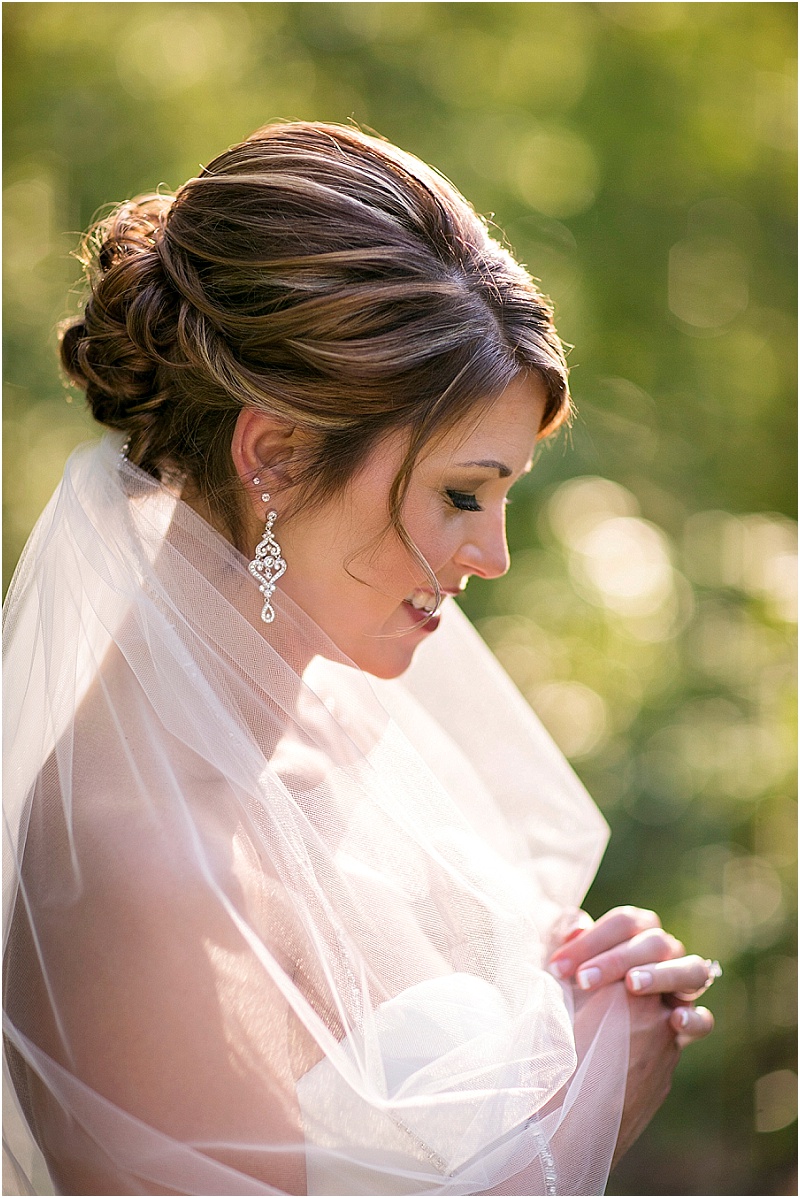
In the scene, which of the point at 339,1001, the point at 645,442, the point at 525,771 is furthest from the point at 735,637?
the point at 339,1001

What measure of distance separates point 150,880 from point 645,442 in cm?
302

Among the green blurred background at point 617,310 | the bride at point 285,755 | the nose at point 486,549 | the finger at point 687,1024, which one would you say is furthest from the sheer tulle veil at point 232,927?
the green blurred background at point 617,310

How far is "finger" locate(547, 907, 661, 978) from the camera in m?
1.46

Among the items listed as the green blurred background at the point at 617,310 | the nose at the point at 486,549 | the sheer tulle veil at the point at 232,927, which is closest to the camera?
the sheer tulle veil at the point at 232,927

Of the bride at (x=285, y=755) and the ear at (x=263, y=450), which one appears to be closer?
the bride at (x=285, y=755)

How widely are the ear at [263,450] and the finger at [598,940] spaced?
82cm

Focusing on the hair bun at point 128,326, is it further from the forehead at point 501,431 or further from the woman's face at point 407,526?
the forehead at point 501,431

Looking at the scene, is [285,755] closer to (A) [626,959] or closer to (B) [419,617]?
(B) [419,617]

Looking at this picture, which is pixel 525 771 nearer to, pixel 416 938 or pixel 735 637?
pixel 416 938

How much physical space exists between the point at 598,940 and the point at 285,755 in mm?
628

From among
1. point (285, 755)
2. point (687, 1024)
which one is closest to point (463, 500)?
point (285, 755)

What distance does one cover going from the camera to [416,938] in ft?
3.97

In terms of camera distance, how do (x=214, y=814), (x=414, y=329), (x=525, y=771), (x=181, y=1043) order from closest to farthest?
1. (x=181, y=1043)
2. (x=214, y=814)
3. (x=414, y=329)
4. (x=525, y=771)

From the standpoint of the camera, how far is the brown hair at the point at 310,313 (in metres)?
1.22
